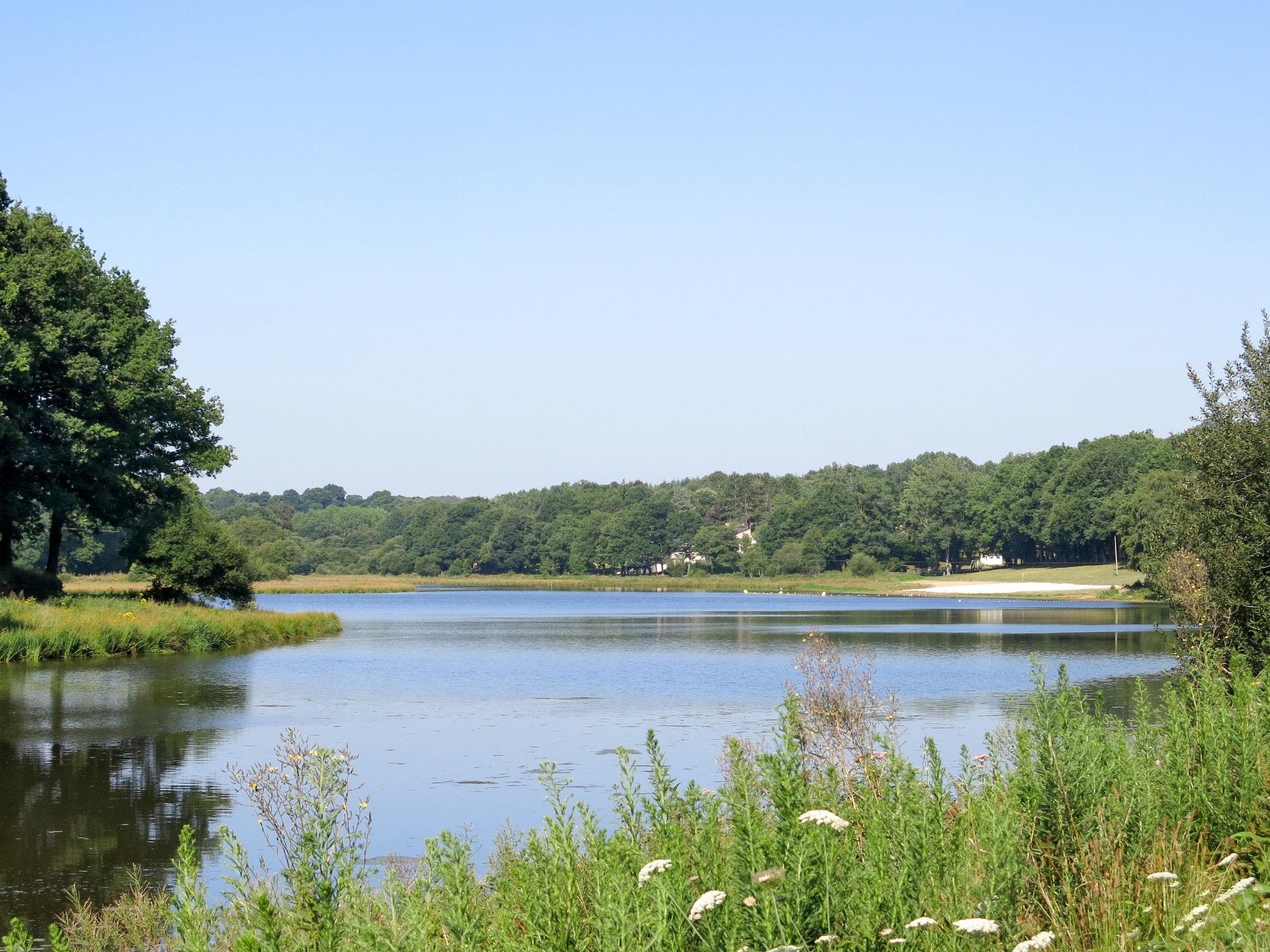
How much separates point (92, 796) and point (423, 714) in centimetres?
1057

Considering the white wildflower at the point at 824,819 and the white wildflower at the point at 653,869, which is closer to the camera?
the white wildflower at the point at 824,819

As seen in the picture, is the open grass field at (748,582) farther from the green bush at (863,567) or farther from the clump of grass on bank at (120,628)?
the clump of grass on bank at (120,628)

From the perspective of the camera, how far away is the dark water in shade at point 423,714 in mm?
13398

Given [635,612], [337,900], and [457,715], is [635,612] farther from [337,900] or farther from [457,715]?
[337,900]

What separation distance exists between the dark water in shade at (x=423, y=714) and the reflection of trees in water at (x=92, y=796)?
0.14ft

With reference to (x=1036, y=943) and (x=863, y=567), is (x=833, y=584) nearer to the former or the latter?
(x=863, y=567)

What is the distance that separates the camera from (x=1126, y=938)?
539 centimetres

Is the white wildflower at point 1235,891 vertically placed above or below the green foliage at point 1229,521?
below

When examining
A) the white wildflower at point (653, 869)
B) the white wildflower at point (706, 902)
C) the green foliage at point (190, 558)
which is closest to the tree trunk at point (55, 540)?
the green foliage at point (190, 558)

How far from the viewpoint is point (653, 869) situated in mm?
5535

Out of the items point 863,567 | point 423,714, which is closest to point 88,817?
point 423,714

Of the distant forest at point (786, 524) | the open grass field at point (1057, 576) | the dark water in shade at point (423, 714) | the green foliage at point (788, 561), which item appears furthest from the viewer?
the green foliage at point (788, 561)

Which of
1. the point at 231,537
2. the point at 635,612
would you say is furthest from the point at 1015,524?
the point at 231,537

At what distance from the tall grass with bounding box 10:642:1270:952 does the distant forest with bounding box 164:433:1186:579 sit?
261 ft
